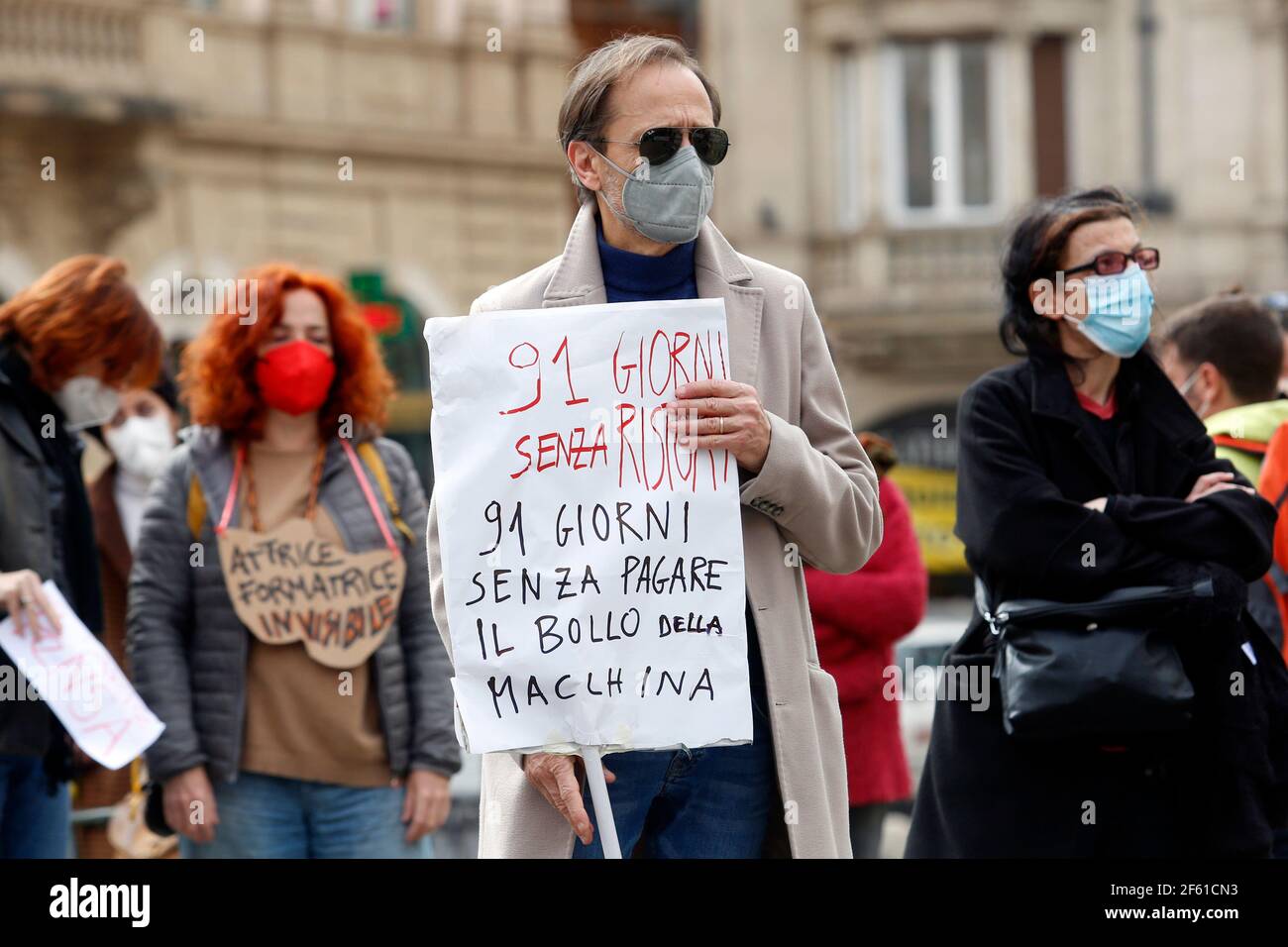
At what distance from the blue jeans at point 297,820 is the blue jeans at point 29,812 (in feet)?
1.07

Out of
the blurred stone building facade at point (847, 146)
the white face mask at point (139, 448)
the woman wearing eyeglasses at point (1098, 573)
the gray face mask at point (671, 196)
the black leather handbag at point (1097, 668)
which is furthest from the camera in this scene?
the blurred stone building facade at point (847, 146)

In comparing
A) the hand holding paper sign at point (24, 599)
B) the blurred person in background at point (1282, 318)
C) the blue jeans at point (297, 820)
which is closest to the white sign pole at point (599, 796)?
the blue jeans at point (297, 820)

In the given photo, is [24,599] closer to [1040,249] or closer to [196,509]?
[196,509]

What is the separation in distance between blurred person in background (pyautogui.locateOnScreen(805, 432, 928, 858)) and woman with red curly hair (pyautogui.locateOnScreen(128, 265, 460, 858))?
51.8 inches

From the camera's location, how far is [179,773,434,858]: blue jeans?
4609 mm

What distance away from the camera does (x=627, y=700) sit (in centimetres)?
328

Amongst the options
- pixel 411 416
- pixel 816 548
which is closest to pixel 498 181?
pixel 411 416

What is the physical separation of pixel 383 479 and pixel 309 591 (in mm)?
384

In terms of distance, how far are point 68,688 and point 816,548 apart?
81.8 inches

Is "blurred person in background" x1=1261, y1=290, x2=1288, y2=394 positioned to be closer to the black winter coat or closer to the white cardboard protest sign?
the black winter coat

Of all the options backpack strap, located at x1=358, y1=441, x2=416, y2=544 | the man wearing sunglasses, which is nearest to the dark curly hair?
the man wearing sunglasses

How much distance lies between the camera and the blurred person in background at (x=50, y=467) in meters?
4.58

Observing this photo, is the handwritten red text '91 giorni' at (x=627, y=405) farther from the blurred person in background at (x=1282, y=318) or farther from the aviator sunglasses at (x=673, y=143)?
the blurred person in background at (x=1282, y=318)

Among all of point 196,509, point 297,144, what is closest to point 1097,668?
point 196,509
